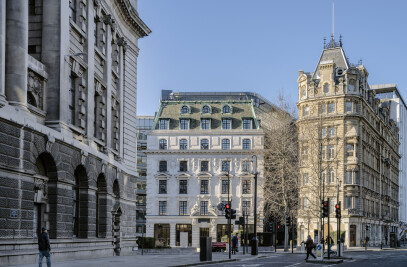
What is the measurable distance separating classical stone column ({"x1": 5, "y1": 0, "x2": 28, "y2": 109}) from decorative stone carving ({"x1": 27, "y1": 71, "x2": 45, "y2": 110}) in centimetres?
190

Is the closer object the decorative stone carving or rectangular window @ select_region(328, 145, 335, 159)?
the decorative stone carving

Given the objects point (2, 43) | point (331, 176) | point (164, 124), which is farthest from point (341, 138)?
point (2, 43)

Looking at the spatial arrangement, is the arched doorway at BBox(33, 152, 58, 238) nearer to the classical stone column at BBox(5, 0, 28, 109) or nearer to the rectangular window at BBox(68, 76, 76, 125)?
the classical stone column at BBox(5, 0, 28, 109)

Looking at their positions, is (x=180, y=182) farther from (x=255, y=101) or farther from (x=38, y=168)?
(x=38, y=168)

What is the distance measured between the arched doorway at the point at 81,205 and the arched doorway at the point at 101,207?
3.24 m

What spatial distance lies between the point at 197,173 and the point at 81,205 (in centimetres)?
5623

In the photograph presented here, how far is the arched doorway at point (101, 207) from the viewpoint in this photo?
36125 mm

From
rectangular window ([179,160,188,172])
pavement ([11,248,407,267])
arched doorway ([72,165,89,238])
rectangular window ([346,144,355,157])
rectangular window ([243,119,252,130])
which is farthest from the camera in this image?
rectangular window ([243,119,252,130])

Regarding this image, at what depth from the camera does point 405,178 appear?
150m

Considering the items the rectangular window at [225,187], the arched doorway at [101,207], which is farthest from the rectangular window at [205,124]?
the arched doorway at [101,207]

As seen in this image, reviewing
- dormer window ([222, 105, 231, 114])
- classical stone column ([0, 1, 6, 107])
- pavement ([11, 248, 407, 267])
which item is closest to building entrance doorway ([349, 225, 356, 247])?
dormer window ([222, 105, 231, 114])

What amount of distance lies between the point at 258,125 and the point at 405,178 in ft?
240

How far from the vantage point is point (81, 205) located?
3269 centimetres

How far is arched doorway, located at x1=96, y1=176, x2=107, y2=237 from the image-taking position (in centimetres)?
3612
